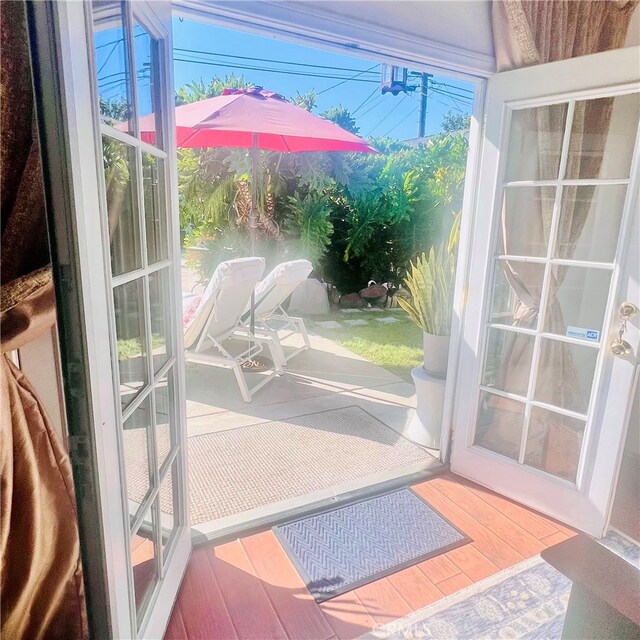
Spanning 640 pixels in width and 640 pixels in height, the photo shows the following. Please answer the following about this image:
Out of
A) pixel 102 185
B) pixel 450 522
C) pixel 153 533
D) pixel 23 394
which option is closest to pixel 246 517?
pixel 153 533

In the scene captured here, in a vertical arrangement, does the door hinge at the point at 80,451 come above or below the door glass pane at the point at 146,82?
below

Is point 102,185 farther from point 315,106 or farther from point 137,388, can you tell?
point 315,106

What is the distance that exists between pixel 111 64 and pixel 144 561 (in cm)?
132

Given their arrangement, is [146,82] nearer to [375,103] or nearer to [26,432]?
[26,432]

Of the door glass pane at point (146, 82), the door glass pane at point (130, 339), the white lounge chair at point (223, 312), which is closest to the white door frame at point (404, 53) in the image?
the door glass pane at point (146, 82)

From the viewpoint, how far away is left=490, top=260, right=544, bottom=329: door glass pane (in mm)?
2092

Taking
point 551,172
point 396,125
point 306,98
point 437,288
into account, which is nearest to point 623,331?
point 551,172

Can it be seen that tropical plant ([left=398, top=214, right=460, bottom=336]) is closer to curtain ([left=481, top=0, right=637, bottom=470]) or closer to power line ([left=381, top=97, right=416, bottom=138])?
curtain ([left=481, top=0, right=637, bottom=470])

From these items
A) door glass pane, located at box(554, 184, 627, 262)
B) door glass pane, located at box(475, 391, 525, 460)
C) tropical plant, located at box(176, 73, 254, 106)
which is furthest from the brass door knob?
tropical plant, located at box(176, 73, 254, 106)

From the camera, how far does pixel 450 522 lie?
2047 mm

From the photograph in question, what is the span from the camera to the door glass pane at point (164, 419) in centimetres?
140

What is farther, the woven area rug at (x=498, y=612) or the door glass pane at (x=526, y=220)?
the door glass pane at (x=526, y=220)

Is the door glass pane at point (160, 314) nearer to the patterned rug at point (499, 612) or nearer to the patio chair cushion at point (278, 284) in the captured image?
the patterned rug at point (499, 612)

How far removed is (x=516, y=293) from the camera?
7.04 ft
